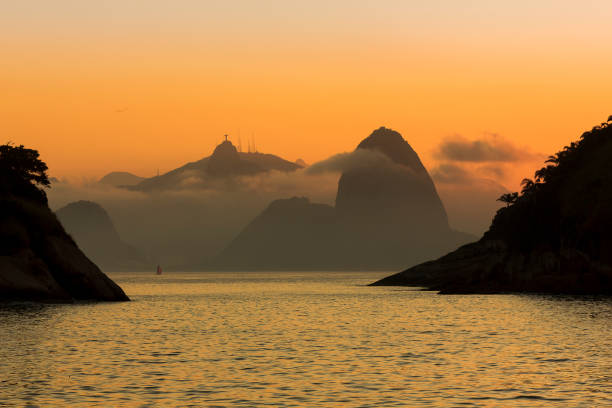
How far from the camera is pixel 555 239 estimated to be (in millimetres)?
130125

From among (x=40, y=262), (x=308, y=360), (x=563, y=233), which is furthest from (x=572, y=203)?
(x=308, y=360)

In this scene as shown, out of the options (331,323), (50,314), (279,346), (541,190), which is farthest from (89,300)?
(541,190)

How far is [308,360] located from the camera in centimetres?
4988

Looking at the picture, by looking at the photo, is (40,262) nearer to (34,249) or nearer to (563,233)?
(34,249)

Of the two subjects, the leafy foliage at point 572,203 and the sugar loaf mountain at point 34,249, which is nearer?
the sugar loaf mountain at point 34,249

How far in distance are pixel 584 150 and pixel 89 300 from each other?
81.0m

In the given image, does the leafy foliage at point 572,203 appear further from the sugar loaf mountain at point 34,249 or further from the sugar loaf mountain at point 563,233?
the sugar loaf mountain at point 34,249

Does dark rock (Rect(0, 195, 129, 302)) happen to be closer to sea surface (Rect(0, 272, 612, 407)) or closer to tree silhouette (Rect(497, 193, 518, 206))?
sea surface (Rect(0, 272, 612, 407))

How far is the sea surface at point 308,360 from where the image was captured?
118 feet

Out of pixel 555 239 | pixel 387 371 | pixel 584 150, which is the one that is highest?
pixel 584 150

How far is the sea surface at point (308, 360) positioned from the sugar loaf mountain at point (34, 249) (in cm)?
842

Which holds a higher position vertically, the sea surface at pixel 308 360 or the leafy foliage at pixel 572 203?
the leafy foliage at pixel 572 203

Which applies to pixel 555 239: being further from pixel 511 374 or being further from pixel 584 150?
pixel 511 374

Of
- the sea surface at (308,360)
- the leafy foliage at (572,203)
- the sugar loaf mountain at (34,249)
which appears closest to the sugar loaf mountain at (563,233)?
the leafy foliage at (572,203)
